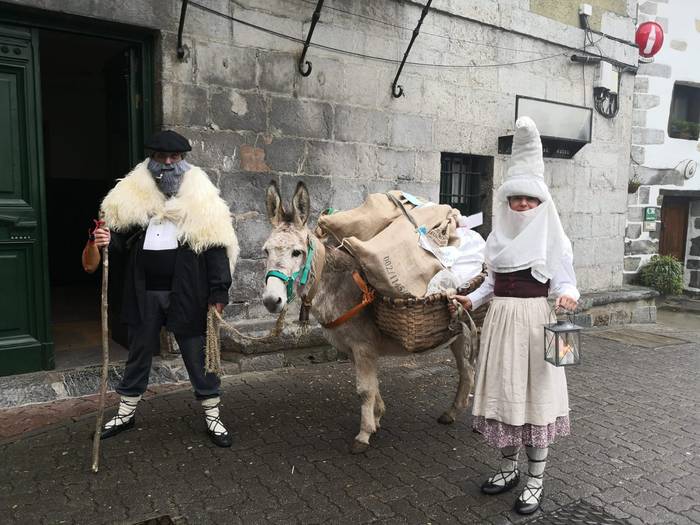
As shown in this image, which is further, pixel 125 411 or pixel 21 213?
pixel 21 213

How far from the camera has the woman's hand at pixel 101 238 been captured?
372 centimetres

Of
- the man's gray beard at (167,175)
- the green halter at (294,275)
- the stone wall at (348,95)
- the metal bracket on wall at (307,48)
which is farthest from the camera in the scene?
the metal bracket on wall at (307,48)

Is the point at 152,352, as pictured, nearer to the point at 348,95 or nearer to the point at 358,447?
the point at 358,447

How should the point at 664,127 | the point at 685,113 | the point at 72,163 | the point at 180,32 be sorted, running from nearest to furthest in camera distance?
the point at 180,32 < the point at 72,163 < the point at 664,127 < the point at 685,113

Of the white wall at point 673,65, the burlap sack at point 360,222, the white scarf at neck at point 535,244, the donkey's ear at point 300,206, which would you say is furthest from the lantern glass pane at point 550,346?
the white wall at point 673,65

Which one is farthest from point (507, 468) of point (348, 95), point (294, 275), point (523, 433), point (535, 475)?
point (348, 95)

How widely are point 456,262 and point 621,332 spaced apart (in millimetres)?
6070

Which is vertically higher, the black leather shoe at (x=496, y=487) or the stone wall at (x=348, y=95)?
the stone wall at (x=348, y=95)

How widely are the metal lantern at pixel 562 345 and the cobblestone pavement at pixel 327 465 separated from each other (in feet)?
3.25

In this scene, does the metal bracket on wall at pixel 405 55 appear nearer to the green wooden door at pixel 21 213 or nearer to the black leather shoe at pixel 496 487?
the green wooden door at pixel 21 213

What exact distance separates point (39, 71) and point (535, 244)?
4436mm

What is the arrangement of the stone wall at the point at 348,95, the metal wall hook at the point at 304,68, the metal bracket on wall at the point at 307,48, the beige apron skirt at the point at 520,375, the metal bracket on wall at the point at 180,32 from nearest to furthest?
1. the beige apron skirt at the point at 520,375
2. the metal bracket on wall at the point at 180,32
3. the stone wall at the point at 348,95
4. the metal bracket on wall at the point at 307,48
5. the metal wall hook at the point at 304,68

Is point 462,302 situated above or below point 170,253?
below

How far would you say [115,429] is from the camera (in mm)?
4066
